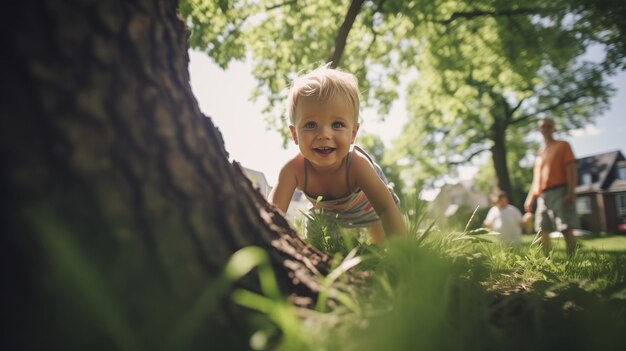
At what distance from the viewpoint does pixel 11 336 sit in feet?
1.93

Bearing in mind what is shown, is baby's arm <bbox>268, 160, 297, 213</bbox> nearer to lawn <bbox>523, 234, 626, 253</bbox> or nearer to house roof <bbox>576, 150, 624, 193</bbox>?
lawn <bbox>523, 234, 626, 253</bbox>

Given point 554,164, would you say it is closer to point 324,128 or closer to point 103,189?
point 324,128

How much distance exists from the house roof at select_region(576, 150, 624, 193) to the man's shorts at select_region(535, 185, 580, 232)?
38.4m

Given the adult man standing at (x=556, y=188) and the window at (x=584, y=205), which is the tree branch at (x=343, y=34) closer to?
the adult man standing at (x=556, y=188)

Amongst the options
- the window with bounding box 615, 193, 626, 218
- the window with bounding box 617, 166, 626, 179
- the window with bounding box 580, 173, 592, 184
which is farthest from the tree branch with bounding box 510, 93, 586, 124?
the window with bounding box 580, 173, 592, 184

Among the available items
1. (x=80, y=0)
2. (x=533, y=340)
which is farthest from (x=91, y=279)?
(x=533, y=340)

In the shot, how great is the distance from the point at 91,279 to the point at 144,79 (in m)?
0.51

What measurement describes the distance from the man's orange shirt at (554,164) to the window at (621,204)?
37288 millimetres

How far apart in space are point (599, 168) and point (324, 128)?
152ft

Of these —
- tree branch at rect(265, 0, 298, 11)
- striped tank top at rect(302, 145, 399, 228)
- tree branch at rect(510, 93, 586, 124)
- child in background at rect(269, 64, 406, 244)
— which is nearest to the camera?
child in background at rect(269, 64, 406, 244)

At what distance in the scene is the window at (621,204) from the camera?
1251 inches

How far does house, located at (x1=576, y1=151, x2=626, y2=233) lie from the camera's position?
31891 millimetres

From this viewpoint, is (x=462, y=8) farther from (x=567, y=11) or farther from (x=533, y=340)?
(x=533, y=340)

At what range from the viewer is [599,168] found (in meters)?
35.8
